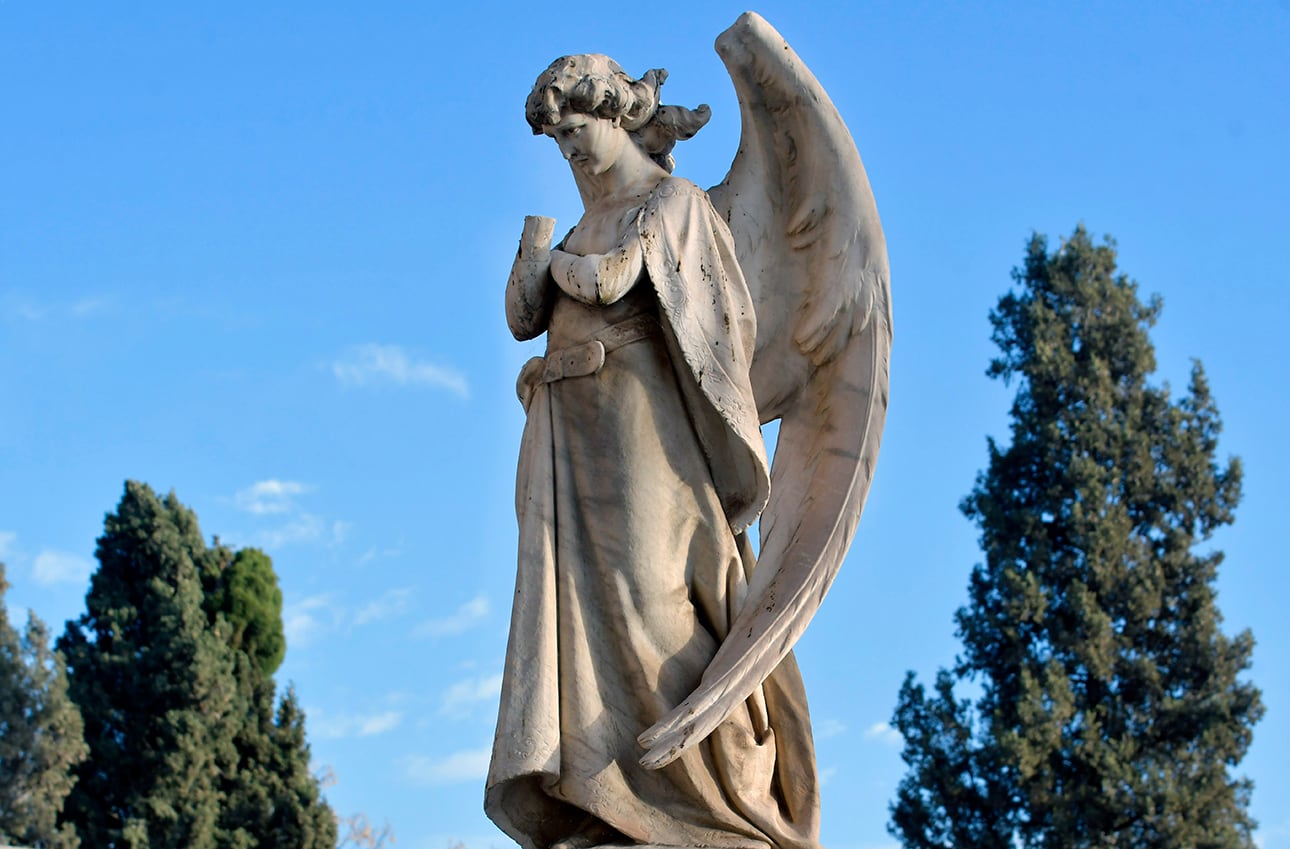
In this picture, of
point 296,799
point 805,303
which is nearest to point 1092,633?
point 296,799

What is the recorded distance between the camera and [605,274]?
5.81 meters

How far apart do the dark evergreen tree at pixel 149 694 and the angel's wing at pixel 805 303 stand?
20.0 m

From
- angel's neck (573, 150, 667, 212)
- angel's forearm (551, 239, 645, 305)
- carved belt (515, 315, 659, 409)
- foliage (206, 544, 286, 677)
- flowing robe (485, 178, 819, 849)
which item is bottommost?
flowing robe (485, 178, 819, 849)

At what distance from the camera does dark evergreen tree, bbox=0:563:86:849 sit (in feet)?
79.0

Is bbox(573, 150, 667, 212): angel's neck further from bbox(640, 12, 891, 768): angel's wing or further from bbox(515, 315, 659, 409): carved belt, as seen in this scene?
bbox(515, 315, 659, 409): carved belt

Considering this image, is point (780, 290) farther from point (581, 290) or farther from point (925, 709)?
point (925, 709)

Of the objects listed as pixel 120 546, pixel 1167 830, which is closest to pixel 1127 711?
pixel 1167 830

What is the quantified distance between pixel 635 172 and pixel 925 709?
16583 millimetres

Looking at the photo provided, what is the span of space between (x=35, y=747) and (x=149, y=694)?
1.79 m

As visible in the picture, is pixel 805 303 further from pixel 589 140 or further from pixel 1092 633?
pixel 1092 633

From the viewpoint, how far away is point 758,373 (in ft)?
20.4

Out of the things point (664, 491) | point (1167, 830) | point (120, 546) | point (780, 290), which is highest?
point (120, 546)

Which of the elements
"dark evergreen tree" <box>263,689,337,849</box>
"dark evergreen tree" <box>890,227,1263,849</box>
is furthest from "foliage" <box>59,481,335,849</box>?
"dark evergreen tree" <box>890,227,1263,849</box>

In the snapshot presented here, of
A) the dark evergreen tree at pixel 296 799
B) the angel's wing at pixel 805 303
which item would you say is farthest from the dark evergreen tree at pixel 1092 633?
the angel's wing at pixel 805 303
